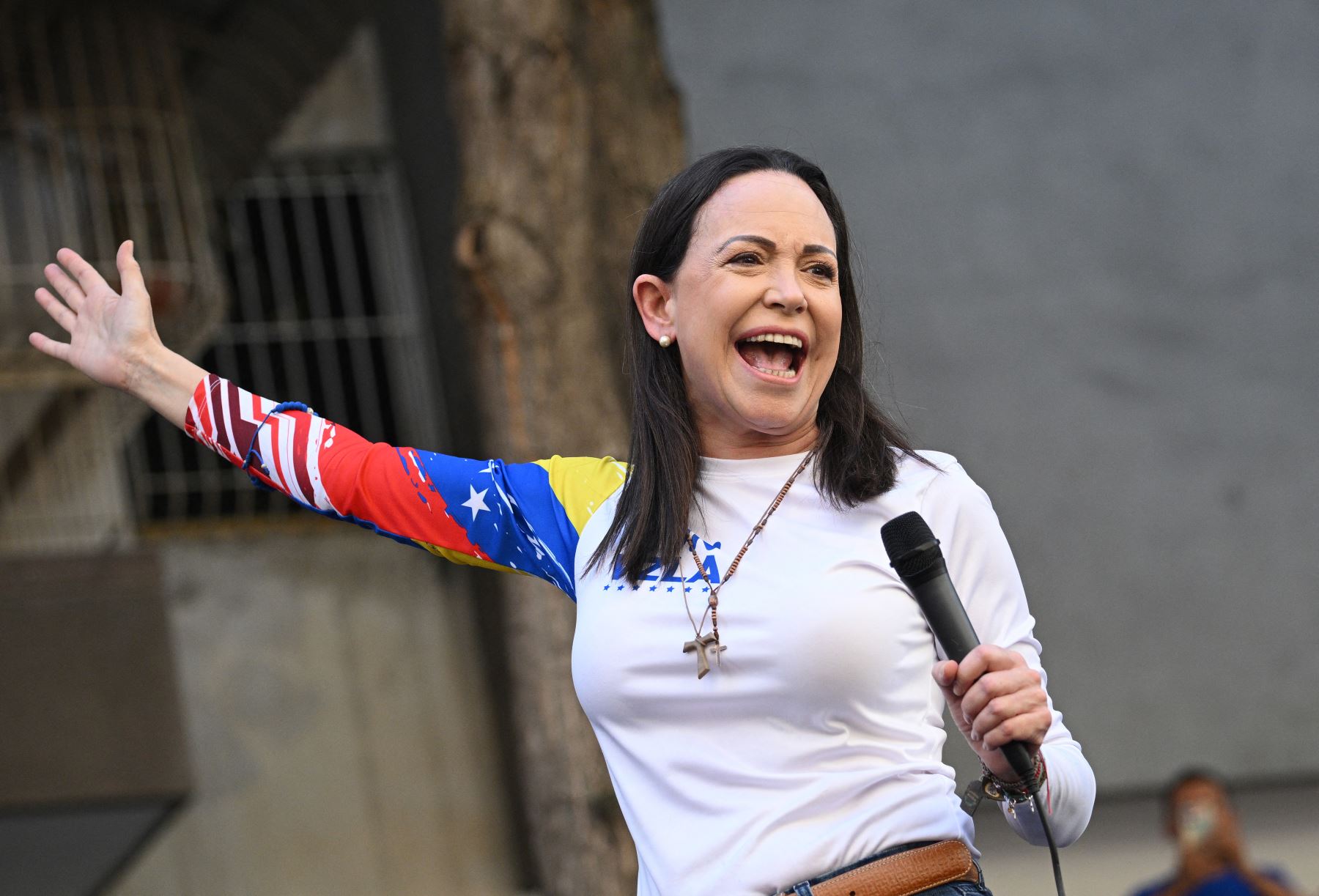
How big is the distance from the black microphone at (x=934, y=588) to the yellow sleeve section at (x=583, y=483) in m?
0.47

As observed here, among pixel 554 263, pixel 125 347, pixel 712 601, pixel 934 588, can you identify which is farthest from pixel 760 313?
pixel 554 263

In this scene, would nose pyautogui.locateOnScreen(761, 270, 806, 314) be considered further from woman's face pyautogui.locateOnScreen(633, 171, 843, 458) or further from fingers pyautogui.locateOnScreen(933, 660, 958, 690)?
fingers pyautogui.locateOnScreen(933, 660, 958, 690)

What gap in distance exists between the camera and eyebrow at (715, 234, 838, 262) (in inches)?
65.7

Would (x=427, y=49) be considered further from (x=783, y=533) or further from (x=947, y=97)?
(x=783, y=533)

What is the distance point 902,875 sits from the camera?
4.70 ft

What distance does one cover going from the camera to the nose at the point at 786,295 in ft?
5.36

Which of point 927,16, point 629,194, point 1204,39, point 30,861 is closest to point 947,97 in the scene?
point 927,16

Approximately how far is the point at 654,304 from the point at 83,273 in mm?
702

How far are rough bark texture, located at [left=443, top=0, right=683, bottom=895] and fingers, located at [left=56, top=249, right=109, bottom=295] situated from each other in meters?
1.77

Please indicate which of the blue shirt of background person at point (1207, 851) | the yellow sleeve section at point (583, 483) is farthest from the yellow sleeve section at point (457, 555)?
the blue shirt of background person at point (1207, 851)

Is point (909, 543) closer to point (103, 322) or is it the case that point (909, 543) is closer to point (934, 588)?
point (934, 588)

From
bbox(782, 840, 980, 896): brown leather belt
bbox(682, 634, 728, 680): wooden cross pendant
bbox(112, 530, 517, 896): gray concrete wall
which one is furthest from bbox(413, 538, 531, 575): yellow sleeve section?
bbox(112, 530, 517, 896): gray concrete wall

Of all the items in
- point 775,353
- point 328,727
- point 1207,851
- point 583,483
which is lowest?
point 1207,851

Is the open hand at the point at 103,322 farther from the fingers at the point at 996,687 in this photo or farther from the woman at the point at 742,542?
the fingers at the point at 996,687
